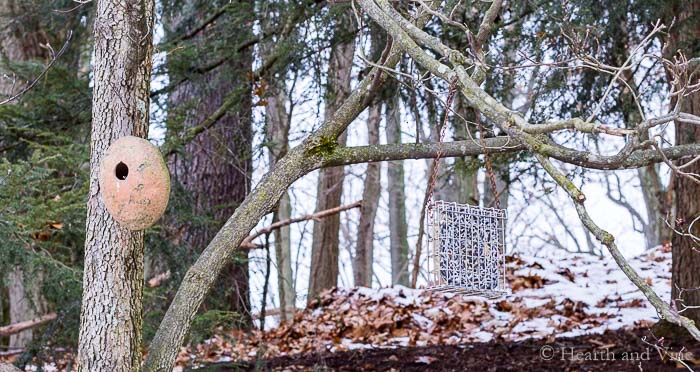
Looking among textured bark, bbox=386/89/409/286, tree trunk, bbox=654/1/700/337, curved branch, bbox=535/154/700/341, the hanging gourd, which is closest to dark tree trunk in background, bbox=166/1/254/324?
the hanging gourd

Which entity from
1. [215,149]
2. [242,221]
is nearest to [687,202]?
[242,221]

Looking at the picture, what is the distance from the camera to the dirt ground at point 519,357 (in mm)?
6168

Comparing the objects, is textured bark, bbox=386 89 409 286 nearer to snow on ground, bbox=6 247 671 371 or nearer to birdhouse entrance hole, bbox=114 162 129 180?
snow on ground, bbox=6 247 671 371

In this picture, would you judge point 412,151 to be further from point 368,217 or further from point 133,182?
point 368,217

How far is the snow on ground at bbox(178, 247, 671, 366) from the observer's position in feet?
25.5

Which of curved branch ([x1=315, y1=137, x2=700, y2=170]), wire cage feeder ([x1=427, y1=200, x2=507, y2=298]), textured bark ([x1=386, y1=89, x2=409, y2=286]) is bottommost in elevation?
wire cage feeder ([x1=427, y1=200, x2=507, y2=298])

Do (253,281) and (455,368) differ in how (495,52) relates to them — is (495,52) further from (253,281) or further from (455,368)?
(253,281)

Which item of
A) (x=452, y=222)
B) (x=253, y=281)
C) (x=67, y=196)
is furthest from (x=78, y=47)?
(x=452, y=222)

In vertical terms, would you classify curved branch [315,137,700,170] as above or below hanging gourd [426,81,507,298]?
above

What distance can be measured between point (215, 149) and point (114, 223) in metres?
4.82

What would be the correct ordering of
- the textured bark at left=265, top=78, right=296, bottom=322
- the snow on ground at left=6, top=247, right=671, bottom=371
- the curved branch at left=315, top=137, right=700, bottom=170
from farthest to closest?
the snow on ground at left=6, top=247, right=671, bottom=371 → the textured bark at left=265, top=78, right=296, bottom=322 → the curved branch at left=315, top=137, right=700, bottom=170

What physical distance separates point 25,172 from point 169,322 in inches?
66.1

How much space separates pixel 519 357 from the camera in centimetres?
668

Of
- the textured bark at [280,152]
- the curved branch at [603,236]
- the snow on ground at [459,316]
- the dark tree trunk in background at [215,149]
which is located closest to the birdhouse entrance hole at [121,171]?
the textured bark at [280,152]
